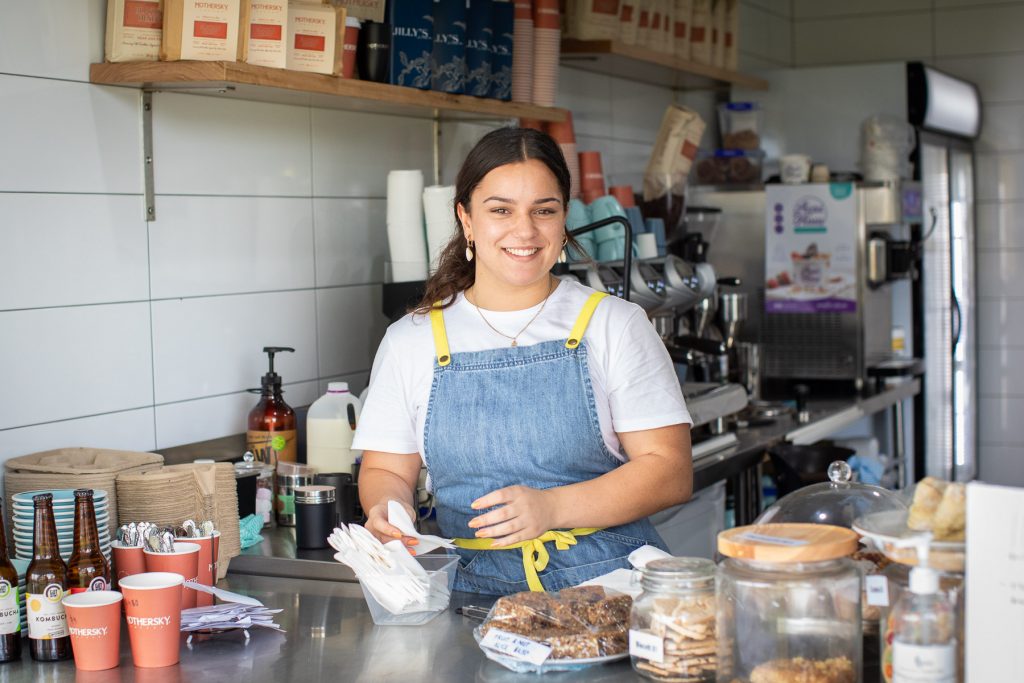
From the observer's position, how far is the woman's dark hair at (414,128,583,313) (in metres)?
→ 2.08

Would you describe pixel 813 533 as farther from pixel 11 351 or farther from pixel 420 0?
pixel 420 0

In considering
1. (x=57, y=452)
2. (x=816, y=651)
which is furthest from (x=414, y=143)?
(x=816, y=651)

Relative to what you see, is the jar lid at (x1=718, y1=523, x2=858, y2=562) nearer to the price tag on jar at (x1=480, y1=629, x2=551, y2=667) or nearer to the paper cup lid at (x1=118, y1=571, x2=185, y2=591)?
the price tag on jar at (x1=480, y1=629, x2=551, y2=667)

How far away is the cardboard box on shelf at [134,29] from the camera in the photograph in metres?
2.54

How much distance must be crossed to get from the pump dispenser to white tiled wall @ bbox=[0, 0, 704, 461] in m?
0.13

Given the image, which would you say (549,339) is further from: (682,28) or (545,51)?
(682,28)

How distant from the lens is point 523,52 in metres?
3.56

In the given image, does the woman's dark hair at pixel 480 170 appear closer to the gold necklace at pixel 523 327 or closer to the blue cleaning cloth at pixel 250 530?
the gold necklace at pixel 523 327

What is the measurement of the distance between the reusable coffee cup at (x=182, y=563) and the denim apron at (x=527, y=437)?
42 centimetres

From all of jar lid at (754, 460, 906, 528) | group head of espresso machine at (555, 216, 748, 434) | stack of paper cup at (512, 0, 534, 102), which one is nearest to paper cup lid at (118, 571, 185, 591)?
jar lid at (754, 460, 906, 528)

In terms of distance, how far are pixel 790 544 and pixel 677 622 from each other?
0.70 feet

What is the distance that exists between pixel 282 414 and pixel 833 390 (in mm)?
2646

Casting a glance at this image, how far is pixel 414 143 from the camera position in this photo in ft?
11.6

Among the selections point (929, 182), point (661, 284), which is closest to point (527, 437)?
point (661, 284)
